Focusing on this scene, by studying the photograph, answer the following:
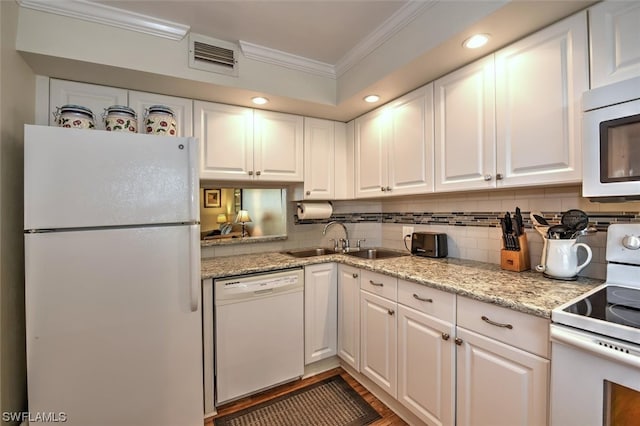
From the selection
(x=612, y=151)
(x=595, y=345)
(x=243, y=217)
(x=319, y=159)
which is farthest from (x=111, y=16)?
(x=595, y=345)

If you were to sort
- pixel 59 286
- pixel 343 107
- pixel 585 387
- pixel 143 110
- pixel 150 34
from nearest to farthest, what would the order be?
pixel 585 387, pixel 59 286, pixel 150 34, pixel 143 110, pixel 343 107

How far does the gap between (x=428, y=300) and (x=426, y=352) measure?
0.28 m

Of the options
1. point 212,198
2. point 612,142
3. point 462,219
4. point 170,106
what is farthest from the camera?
point 212,198

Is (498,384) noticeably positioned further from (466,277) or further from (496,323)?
(466,277)

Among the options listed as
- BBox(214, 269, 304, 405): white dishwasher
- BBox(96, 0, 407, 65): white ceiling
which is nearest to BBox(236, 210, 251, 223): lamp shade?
BBox(214, 269, 304, 405): white dishwasher

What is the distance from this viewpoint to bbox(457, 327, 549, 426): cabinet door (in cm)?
106

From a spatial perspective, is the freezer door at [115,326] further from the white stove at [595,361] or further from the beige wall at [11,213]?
the white stove at [595,361]

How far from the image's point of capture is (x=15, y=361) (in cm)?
136

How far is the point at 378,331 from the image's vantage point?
181 centimetres

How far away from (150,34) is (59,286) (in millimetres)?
1419

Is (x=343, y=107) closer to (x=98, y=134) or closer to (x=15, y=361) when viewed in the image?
(x=98, y=134)

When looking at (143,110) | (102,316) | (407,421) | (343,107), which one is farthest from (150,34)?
(407,421)

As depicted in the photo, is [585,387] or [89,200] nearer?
[585,387]
